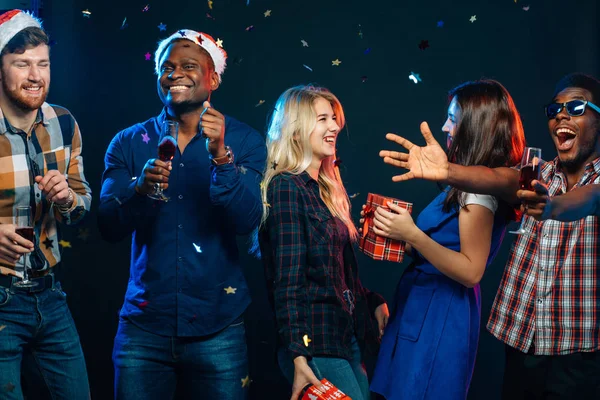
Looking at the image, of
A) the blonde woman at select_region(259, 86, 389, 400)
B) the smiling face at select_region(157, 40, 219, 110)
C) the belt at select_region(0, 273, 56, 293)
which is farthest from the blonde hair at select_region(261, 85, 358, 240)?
the belt at select_region(0, 273, 56, 293)

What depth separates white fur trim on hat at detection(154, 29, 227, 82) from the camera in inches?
122

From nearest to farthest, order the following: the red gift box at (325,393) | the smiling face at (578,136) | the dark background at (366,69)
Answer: the red gift box at (325,393)
the smiling face at (578,136)
the dark background at (366,69)

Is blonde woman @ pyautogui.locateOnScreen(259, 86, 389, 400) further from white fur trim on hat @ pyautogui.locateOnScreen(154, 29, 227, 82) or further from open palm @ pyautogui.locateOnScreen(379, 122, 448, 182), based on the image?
open palm @ pyautogui.locateOnScreen(379, 122, 448, 182)

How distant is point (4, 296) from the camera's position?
2.52m

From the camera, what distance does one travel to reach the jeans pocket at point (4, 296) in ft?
8.23

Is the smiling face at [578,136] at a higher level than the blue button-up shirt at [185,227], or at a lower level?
higher

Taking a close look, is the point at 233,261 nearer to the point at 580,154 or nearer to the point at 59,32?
the point at 580,154

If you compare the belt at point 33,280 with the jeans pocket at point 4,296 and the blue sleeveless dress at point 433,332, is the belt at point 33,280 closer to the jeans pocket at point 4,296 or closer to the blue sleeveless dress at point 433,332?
the jeans pocket at point 4,296

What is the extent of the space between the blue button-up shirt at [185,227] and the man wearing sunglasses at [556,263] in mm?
706

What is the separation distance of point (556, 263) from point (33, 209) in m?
2.20

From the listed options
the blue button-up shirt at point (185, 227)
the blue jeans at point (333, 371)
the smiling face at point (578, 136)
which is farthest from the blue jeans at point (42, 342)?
the smiling face at point (578, 136)

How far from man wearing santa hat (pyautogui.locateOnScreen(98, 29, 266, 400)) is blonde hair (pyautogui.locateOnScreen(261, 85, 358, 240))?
9cm

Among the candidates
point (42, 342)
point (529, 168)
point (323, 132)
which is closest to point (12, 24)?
point (42, 342)

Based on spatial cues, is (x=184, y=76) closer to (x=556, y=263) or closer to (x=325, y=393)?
(x=325, y=393)
